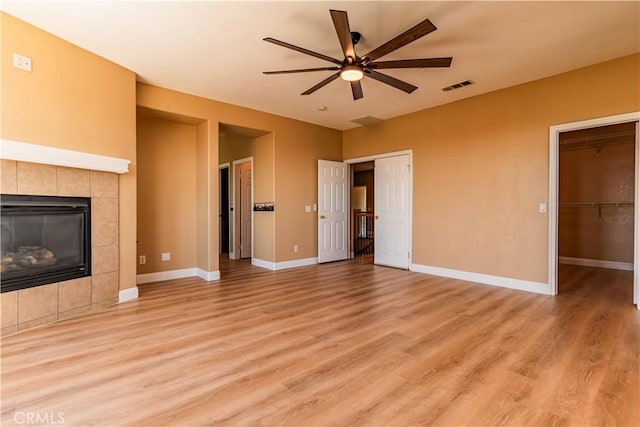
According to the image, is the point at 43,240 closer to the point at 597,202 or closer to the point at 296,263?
the point at 296,263

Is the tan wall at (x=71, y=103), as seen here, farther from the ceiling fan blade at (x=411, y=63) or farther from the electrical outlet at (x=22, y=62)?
the ceiling fan blade at (x=411, y=63)

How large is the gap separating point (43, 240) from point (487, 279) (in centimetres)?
548

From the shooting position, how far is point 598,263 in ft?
19.5

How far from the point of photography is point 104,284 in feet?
11.6

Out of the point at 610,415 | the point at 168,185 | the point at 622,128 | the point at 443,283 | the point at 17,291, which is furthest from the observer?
the point at 622,128

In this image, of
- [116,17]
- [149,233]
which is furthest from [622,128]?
[149,233]

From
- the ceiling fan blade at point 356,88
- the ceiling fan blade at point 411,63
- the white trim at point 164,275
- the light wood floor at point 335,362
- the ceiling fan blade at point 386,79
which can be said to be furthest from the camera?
the white trim at point 164,275

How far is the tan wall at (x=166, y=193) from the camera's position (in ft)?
15.6

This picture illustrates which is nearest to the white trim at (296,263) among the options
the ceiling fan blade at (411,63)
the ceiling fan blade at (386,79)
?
the ceiling fan blade at (386,79)

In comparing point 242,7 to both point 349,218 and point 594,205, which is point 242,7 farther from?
point 594,205

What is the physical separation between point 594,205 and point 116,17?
799cm

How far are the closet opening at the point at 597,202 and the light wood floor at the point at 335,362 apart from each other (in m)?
2.46

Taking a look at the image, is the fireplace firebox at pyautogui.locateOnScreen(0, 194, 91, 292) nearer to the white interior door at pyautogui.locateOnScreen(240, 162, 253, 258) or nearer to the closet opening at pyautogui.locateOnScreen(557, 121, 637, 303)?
the white interior door at pyautogui.locateOnScreen(240, 162, 253, 258)

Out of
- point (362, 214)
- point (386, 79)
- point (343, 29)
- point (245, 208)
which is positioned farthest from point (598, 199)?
point (245, 208)
